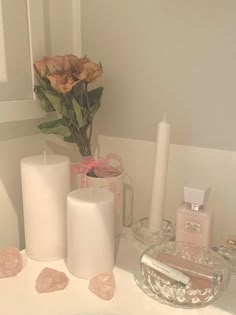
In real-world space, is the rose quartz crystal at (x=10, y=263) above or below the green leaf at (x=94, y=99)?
below

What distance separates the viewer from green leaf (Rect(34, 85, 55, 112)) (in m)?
0.55

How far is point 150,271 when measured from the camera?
429 millimetres

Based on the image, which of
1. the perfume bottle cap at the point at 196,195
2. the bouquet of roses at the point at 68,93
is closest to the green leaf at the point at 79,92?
the bouquet of roses at the point at 68,93

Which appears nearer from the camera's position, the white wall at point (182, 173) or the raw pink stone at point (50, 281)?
the raw pink stone at point (50, 281)

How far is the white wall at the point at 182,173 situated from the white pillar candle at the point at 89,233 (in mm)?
174

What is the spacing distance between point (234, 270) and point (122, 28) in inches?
18.7

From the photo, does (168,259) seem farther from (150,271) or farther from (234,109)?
(234,109)

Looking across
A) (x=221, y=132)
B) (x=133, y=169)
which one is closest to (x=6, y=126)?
(x=133, y=169)

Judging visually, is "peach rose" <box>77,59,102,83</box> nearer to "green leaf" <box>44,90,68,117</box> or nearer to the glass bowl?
"green leaf" <box>44,90,68,117</box>

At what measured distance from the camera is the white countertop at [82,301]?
39cm

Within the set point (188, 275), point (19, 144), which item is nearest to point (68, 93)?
point (19, 144)

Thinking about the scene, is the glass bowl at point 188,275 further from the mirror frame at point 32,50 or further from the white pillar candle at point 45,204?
the mirror frame at point 32,50

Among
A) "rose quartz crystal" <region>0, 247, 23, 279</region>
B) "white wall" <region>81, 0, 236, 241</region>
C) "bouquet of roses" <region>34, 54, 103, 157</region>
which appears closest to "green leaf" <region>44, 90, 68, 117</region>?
"bouquet of roses" <region>34, 54, 103, 157</region>

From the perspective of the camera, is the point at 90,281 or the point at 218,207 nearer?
the point at 90,281
